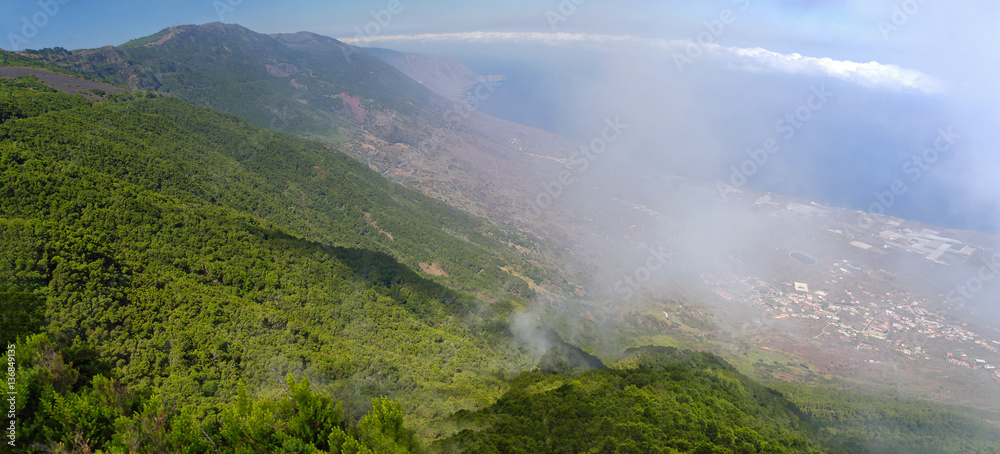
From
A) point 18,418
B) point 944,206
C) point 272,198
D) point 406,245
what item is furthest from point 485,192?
point 944,206

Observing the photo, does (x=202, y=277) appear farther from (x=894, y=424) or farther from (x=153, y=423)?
(x=894, y=424)

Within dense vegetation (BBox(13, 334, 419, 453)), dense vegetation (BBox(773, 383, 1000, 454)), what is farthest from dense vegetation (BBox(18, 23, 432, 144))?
dense vegetation (BBox(773, 383, 1000, 454))

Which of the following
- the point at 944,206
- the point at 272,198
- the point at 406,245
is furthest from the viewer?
the point at 944,206

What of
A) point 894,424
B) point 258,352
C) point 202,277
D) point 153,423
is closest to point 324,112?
point 202,277

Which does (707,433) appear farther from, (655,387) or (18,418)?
(18,418)

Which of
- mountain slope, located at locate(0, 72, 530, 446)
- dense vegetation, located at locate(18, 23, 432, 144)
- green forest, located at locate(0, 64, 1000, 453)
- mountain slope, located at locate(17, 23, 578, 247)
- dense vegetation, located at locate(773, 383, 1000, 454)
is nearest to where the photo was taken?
green forest, located at locate(0, 64, 1000, 453)

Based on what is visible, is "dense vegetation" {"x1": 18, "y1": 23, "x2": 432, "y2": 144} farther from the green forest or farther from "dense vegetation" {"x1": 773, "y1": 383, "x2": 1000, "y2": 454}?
"dense vegetation" {"x1": 773, "y1": 383, "x2": 1000, "y2": 454}

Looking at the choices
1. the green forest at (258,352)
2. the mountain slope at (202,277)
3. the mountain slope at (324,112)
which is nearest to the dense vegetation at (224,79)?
the mountain slope at (324,112)

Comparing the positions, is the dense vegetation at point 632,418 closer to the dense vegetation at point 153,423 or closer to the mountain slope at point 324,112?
the dense vegetation at point 153,423
